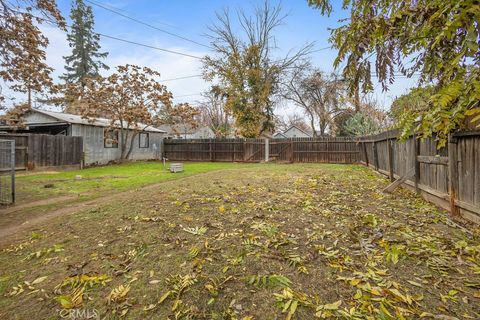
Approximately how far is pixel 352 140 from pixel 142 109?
12981 millimetres

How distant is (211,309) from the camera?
1812mm

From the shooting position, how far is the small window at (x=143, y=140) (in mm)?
18859

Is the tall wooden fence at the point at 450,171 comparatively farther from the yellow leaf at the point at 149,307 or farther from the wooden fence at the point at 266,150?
the wooden fence at the point at 266,150

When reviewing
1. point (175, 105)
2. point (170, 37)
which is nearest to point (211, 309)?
point (175, 105)

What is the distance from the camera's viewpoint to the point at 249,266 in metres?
2.33

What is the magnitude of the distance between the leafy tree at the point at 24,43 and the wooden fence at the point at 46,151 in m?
5.29

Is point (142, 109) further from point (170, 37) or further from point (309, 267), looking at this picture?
point (309, 267)

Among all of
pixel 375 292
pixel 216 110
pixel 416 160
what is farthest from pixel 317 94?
pixel 375 292

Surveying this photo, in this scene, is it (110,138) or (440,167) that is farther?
(110,138)

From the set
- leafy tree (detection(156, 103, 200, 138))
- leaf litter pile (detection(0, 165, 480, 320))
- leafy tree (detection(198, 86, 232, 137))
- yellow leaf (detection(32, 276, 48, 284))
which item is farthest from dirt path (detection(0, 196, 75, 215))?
leafy tree (detection(198, 86, 232, 137))

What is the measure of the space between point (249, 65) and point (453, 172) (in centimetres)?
1810

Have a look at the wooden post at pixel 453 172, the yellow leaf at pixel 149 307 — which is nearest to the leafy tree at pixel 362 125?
the wooden post at pixel 453 172

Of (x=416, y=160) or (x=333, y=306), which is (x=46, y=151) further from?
(x=416, y=160)

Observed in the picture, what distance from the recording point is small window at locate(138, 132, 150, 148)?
1886 cm
